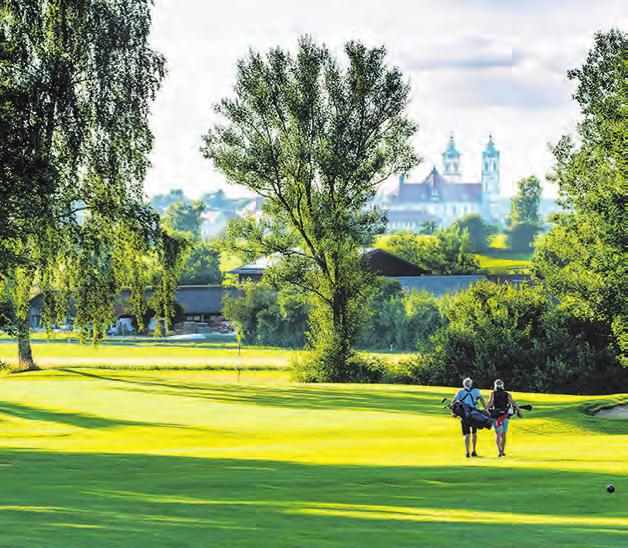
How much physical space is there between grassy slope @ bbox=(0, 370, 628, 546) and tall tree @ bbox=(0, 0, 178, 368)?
19.7ft

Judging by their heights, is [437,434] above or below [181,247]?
below

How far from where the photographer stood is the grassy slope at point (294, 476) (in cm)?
1541

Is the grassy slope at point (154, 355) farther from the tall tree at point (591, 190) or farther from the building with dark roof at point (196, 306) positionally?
the tall tree at point (591, 190)

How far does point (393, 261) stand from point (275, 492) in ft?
368

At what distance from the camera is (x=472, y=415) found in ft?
82.7

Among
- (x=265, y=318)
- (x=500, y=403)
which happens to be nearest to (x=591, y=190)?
(x=500, y=403)

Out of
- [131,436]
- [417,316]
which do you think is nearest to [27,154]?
[131,436]

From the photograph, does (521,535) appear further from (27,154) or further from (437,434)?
(27,154)

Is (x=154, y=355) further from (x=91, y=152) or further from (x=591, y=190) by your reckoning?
(x=91, y=152)

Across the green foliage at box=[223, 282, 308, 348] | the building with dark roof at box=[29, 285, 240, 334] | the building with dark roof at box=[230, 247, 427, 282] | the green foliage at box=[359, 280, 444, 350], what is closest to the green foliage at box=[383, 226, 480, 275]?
the building with dark roof at box=[230, 247, 427, 282]

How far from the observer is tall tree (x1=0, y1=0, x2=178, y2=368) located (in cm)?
4338

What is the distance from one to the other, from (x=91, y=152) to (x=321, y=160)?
18425 millimetres

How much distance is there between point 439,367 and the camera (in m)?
61.2

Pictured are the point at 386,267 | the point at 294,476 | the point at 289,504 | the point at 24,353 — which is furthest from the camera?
the point at 386,267
